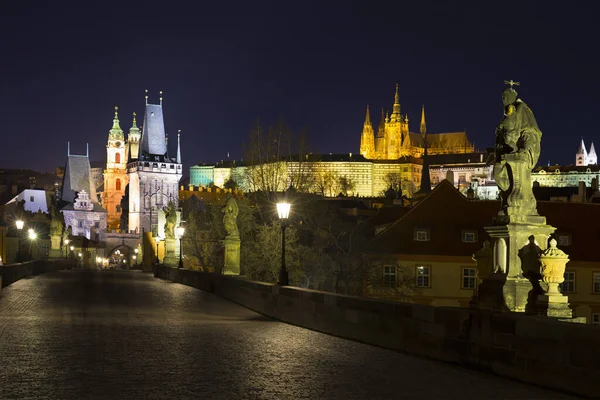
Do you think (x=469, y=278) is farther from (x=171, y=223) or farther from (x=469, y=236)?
(x=171, y=223)

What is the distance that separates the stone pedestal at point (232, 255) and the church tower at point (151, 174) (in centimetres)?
12619

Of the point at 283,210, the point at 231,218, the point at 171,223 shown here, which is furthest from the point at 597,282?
the point at 283,210

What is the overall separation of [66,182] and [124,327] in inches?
5661

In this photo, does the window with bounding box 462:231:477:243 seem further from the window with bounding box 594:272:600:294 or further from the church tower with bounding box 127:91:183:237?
the church tower with bounding box 127:91:183:237

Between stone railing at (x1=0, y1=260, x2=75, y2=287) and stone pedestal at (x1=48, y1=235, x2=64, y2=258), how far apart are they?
73 cm

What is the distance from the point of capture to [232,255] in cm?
3083

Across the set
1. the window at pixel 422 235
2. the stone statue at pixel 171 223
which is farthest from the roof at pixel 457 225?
the stone statue at pixel 171 223

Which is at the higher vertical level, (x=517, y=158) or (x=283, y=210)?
(x=517, y=158)

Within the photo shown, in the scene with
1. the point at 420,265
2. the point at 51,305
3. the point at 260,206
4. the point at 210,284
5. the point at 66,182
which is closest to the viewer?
the point at 51,305

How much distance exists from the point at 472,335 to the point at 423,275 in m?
39.2

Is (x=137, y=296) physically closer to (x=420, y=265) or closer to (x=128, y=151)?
(x=420, y=265)

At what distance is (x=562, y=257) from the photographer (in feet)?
42.6

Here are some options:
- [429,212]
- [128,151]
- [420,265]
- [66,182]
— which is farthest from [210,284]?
[128,151]

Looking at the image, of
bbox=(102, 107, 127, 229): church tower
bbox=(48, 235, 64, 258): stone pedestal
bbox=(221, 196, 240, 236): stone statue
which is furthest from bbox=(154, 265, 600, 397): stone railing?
bbox=(102, 107, 127, 229): church tower
